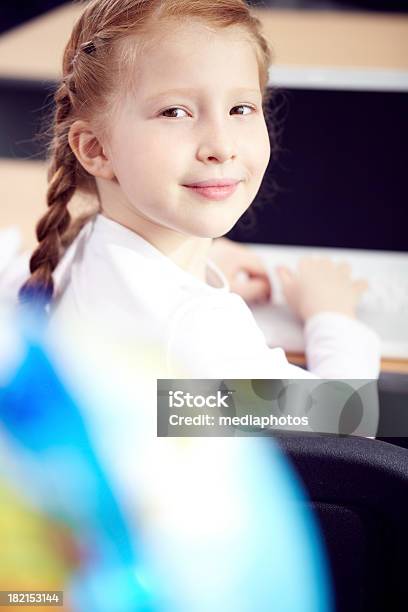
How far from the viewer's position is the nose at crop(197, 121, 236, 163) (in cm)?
97

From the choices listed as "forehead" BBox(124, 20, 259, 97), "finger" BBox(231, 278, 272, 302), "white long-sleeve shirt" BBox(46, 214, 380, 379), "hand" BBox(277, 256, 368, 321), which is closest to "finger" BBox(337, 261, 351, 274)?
"hand" BBox(277, 256, 368, 321)

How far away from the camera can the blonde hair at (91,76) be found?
939 millimetres

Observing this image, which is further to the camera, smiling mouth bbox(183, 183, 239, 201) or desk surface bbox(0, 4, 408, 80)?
desk surface bbox(0, 4, 408, 80)

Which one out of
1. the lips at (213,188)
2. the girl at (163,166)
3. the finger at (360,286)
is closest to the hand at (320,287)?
the finger at (360,286)

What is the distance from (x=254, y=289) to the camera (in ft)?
4.02

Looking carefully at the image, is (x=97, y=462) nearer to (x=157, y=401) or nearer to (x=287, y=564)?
(x=157, y=401)

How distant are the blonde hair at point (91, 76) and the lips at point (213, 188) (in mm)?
130

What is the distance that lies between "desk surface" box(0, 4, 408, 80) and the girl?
110 mm

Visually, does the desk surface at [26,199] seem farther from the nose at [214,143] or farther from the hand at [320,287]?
the nose at [214,143]

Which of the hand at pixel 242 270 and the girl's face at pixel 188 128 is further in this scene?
the hand at pixel 242 270

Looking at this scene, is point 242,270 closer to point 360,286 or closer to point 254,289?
point 254,289

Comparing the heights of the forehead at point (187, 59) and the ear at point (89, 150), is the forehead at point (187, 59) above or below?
above

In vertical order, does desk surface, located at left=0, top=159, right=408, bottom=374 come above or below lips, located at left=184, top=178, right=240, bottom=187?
above

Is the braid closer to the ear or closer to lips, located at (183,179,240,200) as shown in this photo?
the ear
